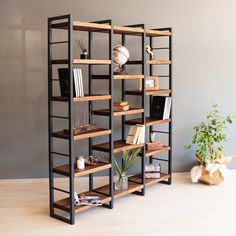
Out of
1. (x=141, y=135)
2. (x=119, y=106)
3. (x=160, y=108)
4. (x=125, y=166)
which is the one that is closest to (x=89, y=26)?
(x=119, y=106)

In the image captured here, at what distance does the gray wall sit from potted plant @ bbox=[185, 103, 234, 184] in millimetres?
306

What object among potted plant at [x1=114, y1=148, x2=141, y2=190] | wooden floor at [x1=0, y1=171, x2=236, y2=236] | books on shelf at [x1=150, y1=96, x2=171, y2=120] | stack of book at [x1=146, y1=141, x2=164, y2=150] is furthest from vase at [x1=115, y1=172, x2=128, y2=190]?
books on shelf at [x1=150, y1=96, x2=171, y2=120]

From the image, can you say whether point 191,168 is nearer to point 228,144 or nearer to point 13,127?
point 228,144

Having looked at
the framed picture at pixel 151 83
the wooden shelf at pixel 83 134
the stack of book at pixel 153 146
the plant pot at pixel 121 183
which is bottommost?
the plant pot at pixel 121 183

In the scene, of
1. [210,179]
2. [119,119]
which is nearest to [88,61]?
[119,119]

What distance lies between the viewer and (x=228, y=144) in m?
5.02

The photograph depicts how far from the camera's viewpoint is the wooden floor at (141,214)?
323 cm

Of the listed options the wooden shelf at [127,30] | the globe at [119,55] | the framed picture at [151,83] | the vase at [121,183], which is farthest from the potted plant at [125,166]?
the wooden shelf at [127,30]

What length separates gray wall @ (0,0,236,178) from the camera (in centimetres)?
440

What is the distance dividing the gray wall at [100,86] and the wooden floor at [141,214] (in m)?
0.54

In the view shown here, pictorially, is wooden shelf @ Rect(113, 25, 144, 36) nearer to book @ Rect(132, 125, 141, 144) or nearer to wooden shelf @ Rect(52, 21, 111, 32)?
wooden shelf @ Rect(52, 21, 111, 32)

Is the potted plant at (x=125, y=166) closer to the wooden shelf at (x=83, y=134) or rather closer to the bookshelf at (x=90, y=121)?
the bookshelf at (x=90, y=121)

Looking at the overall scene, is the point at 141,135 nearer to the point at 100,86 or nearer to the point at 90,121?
the point at 90,121

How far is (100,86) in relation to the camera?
15.1 ft
